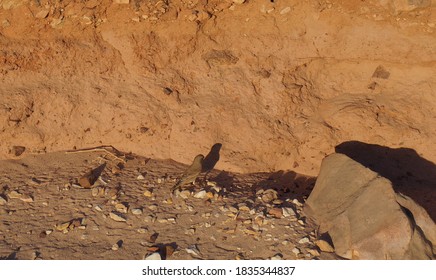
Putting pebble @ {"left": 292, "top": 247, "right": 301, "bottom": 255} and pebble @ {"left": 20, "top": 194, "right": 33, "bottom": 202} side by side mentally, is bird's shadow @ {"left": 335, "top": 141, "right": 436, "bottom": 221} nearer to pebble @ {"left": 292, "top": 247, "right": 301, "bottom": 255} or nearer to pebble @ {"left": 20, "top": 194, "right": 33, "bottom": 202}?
pebble @ {"left": 292, "top": 247, "right": 301, "bottom": 255}

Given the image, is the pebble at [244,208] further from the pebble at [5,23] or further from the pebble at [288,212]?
the pebble at [5,23]

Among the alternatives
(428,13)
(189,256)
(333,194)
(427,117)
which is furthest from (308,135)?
(189,256)

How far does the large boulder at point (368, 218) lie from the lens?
2.77m

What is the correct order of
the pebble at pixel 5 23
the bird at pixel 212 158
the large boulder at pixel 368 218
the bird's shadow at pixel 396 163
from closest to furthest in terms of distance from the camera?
1. the large boulder at pixel 368 218
2. the pebble at pixel 5 23
3. the bird at pixel 212 158
4. the bird's shadow at pixel 396 163

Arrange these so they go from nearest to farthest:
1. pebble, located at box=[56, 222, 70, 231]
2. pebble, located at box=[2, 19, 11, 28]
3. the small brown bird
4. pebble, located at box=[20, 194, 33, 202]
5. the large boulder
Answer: the large boulder → pebble, located at box=[56, 222, 70, 231] → pebble, located at box=[20, 194, 33, 202] → the small brown bird → pebble, located at box=[2, 19, 11, 28]

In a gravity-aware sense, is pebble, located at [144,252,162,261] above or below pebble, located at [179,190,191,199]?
below

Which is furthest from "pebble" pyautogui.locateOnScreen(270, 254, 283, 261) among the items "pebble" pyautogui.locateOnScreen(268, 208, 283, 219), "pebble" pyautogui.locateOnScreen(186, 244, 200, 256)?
"pebble" pyautogui.locateOnScreen(186, 244, 200, 256)

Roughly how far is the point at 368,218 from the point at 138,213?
1595 mm

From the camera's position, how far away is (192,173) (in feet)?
11.7

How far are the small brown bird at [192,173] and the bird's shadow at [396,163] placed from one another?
1.30 m

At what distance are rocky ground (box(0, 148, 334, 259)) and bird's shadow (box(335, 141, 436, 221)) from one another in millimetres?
726

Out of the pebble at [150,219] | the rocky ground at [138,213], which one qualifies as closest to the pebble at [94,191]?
the rocky ground at [138,213]

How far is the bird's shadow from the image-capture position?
13.3ft

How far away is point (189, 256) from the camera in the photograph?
114 inches
